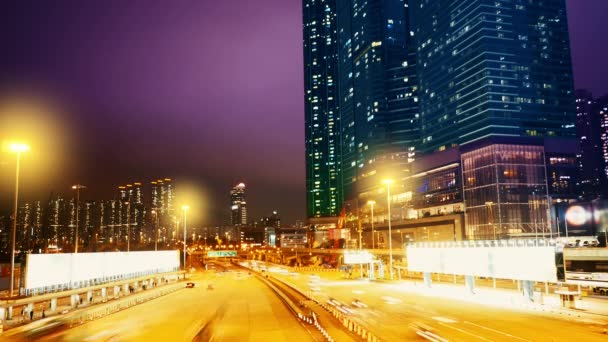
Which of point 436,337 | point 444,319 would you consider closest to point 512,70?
point 444,319

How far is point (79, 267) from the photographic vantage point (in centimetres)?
4588

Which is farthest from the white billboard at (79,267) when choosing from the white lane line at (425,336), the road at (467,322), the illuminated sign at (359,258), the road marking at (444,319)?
the illuminated sign at (359,258)

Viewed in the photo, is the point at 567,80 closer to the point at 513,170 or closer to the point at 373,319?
the point at 513,170

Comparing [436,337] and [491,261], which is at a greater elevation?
[491,261]

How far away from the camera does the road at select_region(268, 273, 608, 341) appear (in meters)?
29.2

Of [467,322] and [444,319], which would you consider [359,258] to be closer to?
[444,319]

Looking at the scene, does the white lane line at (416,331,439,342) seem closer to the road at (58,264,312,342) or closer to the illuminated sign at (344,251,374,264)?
the road at (58,264,312,342)

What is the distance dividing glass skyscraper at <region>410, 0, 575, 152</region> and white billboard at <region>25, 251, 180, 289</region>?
127653 millimetres

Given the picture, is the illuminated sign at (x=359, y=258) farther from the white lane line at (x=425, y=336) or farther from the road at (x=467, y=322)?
the white lane line at (x=425, y=336)

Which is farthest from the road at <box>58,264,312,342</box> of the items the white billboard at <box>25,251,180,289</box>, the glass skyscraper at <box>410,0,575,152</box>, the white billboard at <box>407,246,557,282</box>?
the glass skyscraper at <box>410,0,575,152</box>

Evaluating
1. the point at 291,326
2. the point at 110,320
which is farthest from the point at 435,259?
the point at 110,320

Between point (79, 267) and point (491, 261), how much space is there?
4059 cm

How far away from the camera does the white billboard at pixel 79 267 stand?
37781 mm

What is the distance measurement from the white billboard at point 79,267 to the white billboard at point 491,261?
1506 inches
